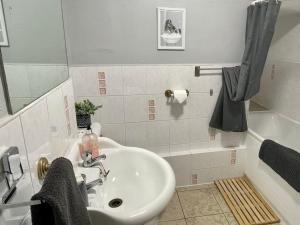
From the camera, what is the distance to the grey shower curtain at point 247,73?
1754 millimetres

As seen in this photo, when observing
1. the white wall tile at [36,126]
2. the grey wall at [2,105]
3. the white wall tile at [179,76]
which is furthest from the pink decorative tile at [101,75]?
the grey wall at [2,105]

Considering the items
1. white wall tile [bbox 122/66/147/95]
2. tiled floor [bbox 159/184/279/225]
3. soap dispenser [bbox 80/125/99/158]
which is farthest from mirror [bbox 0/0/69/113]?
tiled floor [bbox 159/184/279/225]

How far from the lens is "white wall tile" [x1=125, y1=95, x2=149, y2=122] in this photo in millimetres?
2017

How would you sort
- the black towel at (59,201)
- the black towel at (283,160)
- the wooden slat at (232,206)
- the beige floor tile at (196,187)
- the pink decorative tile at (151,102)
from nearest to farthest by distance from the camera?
the black towel at (59,201) → the black towel at (283,160) → the wooden slat at (232,206) → the pink decorative tile at (151,102) → the beige floor tile at (196,187)

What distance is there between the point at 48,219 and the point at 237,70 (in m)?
2.00

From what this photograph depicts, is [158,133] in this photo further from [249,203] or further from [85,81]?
[249,203]

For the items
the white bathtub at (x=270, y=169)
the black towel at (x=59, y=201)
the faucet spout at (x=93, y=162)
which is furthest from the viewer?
the white bathtub at (x=270, y=169)

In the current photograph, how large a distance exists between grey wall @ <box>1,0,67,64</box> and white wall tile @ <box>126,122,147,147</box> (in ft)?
3.22

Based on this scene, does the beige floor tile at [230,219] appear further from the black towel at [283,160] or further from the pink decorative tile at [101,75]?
the pink decorative tile at [101,75]

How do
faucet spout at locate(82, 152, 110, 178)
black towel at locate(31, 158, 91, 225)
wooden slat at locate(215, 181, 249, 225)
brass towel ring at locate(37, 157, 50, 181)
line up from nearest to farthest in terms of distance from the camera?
black towel at locate(31, 158, 91, 225)
brass towel ring at locate(37, 157, 50, 181)
faucet spout at locate(82, 152, 110, 178)
wooden slat at locate(215, 181, 249, 225)

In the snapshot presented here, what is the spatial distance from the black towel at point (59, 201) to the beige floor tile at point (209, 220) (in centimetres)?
144

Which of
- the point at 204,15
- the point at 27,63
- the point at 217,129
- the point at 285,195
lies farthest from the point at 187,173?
the point at 27,63

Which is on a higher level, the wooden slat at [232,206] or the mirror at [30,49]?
the mirror at [30,49]

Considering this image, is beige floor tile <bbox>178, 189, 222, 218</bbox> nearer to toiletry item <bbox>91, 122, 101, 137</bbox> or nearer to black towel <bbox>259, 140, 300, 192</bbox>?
black towel <bbox>259, 140, 300, 192</bbox>
